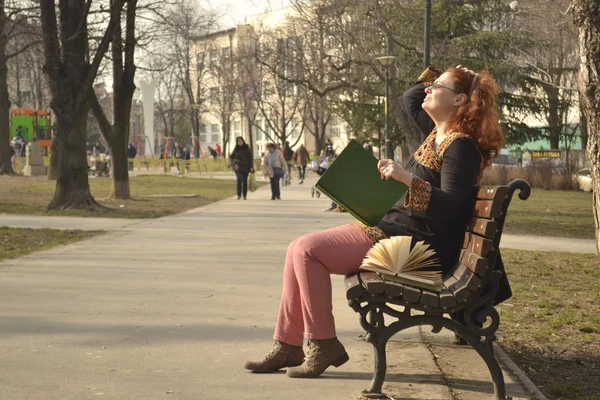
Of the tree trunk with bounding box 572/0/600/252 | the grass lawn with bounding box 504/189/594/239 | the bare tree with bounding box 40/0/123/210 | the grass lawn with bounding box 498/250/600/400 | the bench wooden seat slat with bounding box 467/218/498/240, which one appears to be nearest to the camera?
the bench wooden seat slat with bounding box 467/218/498/240

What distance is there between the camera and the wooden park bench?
15.0 ft

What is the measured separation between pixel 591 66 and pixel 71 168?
42.0 feet

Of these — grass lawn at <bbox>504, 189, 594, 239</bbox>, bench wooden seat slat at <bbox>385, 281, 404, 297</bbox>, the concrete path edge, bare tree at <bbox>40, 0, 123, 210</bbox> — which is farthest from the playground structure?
bench wooden seat slat at <bbox>385, 281, 404, 297</bbox>

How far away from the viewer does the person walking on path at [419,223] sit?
488 cm

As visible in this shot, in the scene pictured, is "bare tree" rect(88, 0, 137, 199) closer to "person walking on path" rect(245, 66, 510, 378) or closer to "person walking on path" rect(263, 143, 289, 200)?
"person walking on path" rect(263, 143, 289, 200)

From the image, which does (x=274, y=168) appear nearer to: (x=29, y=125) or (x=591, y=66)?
(x=591, y=66)

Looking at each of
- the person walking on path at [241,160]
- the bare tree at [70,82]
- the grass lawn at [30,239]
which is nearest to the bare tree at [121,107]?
the person walking on path at [241,160]

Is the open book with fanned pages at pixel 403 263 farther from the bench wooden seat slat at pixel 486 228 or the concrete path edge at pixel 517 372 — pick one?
the concrete path edge at pixel 517 372

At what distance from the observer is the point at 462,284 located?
4613mm

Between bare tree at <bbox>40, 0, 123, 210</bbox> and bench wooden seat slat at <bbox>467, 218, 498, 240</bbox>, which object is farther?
bare tree at <bbox>40, 0, 123, 210</bbox>

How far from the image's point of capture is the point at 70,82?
20.3m

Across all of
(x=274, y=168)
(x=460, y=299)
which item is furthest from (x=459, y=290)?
(x=274, y=168)

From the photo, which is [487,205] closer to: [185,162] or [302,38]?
[302,38]

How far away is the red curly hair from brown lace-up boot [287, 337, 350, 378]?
119 centimetres
